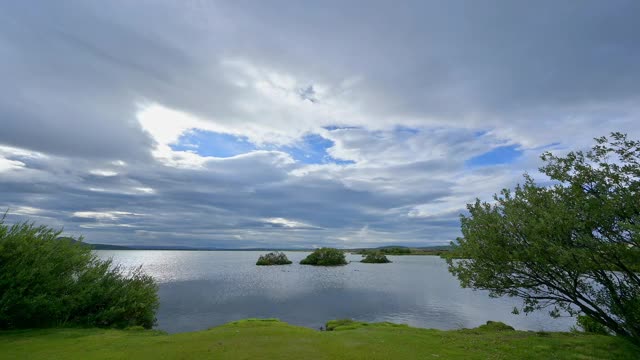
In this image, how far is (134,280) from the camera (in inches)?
1503

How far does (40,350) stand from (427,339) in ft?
74.7

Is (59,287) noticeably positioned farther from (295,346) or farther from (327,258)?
(327,258)

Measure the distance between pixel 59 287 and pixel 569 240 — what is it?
118ft

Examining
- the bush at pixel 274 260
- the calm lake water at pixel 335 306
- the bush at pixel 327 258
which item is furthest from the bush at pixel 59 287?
the bush at pixel 274 260

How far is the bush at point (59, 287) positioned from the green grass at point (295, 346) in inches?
93.5

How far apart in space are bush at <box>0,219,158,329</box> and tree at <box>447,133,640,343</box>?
29.6 metres

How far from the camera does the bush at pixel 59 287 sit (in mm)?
25953

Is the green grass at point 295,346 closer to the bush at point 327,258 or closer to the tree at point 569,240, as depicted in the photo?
the tree at point 569,240

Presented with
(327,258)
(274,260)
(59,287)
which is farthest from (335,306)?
(274,260)

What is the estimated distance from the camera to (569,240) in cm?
1988

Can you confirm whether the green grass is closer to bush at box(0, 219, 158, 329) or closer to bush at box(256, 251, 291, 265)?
bush at box(0, 219, 158, 329)

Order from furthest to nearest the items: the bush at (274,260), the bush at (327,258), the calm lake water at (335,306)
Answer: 1. the bush at (274,260)
2. the bush at (327,258)
3. the calm lake water at (335,306)

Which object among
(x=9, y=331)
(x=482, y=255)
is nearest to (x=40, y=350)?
(x=9, y=331)

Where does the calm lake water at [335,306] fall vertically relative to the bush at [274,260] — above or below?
below
